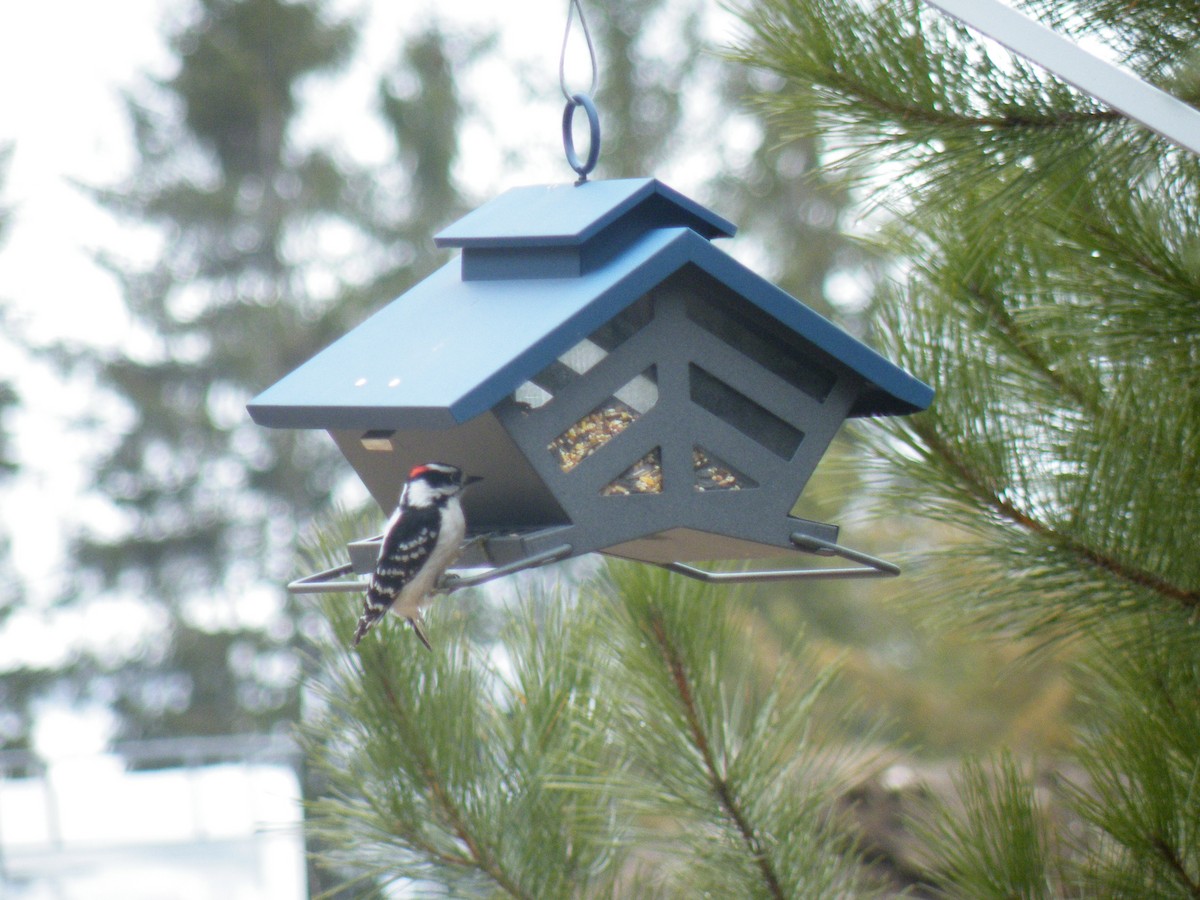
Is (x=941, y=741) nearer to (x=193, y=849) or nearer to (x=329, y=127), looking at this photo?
(x=193, y=849)

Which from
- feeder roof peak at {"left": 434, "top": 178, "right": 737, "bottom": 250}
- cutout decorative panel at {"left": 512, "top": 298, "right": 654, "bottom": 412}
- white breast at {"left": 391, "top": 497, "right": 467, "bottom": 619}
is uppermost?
feeder roof peak at {"left": 434, "top": 178, "right": 737, "bottom": 250}

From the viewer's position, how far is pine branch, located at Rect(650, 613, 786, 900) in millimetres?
2156

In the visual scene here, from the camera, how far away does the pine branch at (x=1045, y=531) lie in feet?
6.23

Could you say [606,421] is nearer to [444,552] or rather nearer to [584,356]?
[584,356]

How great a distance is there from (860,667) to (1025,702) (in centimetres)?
97

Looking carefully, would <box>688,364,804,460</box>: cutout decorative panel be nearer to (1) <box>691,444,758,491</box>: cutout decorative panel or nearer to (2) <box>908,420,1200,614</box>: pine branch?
(1) <box>691,444,758,491</box>: cutout decorative panel

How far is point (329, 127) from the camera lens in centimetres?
1120

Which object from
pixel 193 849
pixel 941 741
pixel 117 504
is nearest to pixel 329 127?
pixel 117 504

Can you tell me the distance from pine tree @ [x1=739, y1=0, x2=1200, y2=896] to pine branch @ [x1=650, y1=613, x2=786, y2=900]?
0.91 feet

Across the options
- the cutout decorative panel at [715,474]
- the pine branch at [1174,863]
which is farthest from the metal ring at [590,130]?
the pine branch at [1174,863]

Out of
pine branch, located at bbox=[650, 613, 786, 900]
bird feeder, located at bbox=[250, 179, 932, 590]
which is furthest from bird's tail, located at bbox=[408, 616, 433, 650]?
pine branch, located at bbox=[650, 613, 786, 900]

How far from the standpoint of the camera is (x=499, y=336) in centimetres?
173

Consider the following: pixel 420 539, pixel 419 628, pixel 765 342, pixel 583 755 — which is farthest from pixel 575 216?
pixel 583 755

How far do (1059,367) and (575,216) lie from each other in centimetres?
81
